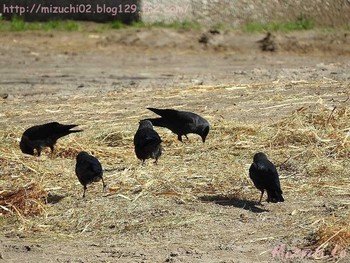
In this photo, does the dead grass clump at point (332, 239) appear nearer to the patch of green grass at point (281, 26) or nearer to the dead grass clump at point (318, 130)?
the dead grass clump at point (318, 130)

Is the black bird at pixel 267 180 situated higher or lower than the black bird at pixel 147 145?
higher

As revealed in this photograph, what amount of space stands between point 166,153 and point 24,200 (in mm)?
2461

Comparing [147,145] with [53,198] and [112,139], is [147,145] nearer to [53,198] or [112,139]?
[53,198]

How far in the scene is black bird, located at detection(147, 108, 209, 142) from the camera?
10.8 metres

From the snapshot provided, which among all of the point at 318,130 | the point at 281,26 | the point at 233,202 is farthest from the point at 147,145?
the point at 281,26

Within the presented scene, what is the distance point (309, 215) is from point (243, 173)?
4.91 ft

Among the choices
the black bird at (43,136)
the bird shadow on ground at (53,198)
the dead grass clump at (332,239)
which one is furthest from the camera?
the black bird at (43,136)

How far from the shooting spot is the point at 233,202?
895 centimetres

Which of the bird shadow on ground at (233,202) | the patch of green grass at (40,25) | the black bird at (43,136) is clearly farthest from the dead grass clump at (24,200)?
the patch of green grass at (40,25)

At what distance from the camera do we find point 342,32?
2150 cm

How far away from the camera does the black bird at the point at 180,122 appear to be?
10750 millimetres

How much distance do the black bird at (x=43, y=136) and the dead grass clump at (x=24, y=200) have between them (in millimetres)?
1132

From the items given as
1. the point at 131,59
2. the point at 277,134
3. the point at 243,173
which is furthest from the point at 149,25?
the point at 243,173

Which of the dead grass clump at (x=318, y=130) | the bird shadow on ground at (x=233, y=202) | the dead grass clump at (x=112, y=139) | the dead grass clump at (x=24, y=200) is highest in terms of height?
the dead grass clump at (x=318, y=130)
